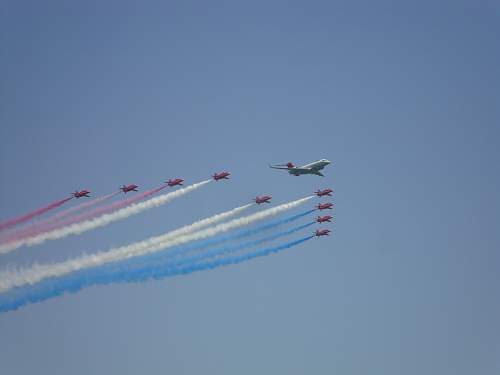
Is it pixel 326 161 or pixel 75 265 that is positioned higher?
pixel 326 161

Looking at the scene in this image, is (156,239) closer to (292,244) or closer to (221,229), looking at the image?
(221,229)

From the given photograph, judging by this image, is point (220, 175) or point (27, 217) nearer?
point (27, 217)

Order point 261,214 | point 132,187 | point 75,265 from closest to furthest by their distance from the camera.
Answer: point 75,265
point 132,187
point 261,214

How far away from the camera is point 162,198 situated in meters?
141

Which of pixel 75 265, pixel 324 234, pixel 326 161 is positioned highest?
pixel 326 161

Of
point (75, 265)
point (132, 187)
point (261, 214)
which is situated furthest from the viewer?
point (261, 214)

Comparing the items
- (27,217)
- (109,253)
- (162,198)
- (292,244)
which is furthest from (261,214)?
(27,217)

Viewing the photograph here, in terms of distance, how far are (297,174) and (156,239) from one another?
27968 millimetres

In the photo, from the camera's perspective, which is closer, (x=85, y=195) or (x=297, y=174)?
(x=85, y=195)

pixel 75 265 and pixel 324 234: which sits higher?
pixel 324 234

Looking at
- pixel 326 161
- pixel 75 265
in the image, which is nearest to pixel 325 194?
pixel 326 161

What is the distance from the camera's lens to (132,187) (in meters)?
138

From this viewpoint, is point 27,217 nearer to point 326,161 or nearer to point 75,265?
point 75,265

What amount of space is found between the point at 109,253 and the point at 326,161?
137ft
